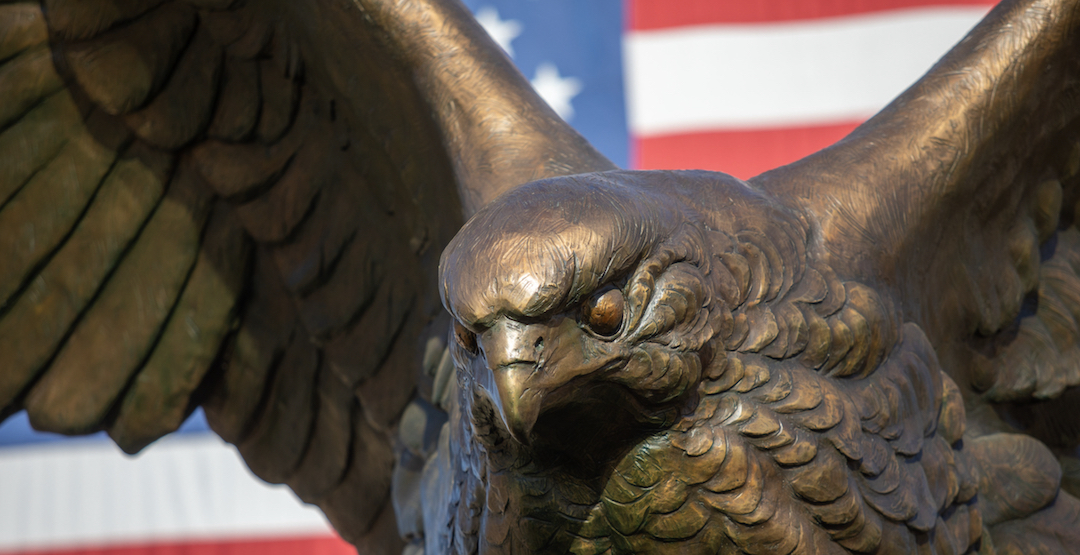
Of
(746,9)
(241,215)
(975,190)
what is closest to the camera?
(975,190)

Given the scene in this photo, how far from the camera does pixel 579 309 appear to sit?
2.25 ft

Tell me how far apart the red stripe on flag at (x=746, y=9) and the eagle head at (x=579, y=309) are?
177cm

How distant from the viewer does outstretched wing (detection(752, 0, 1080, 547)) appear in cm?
93

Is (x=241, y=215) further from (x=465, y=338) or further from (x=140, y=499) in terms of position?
(x=140, y=499)

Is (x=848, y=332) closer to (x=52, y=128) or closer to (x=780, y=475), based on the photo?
(x=780, y=475)

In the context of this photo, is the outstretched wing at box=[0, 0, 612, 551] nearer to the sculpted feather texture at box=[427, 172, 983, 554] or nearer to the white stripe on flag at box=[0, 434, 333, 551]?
the sculpted feather texture at box=[427, 172, 983, 554]

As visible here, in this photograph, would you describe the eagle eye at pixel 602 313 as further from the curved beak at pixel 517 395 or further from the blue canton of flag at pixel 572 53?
the blue canton of flag at pixel 572 53

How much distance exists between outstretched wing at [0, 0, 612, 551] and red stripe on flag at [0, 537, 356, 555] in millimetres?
1307

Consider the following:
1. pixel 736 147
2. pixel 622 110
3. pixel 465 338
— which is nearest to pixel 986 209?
pixel 465 338

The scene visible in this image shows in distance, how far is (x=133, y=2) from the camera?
1.15 m

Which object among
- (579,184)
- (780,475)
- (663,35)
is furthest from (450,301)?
(663,35)

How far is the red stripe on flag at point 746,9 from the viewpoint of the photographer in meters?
2.39

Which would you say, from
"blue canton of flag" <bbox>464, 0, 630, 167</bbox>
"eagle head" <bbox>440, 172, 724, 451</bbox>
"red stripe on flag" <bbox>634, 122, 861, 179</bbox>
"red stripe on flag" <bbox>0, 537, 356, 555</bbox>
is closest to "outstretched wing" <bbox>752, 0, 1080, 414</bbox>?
"eagle head" <bbox>440, 172, 724, 451</bbox>

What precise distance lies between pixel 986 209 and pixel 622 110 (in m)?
1.62
